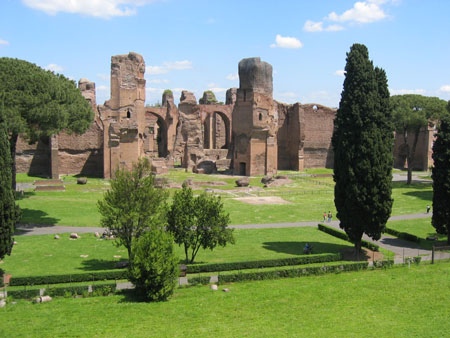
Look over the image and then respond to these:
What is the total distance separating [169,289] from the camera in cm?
1641

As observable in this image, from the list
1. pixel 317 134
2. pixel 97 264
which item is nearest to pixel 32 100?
pixel 97 264

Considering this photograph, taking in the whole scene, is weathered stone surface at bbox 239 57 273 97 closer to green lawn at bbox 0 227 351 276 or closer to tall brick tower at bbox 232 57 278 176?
tall brick tower at bbox 232 57 278 176

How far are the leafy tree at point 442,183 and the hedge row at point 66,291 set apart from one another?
59.8 ft

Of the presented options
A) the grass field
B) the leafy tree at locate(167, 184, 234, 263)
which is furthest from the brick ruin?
the leafy tree at locate(167, 184, 234, 263)

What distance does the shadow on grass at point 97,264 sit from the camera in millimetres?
19734

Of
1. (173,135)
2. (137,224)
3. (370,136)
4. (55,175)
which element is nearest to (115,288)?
(137,224)

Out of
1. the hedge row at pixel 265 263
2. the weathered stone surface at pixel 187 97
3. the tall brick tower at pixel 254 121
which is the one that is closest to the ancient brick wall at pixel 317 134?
the tall brick tower at pixel 254 121

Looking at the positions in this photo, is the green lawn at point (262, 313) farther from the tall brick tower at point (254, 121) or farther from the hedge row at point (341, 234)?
the tall brick tower at point (254, 121)

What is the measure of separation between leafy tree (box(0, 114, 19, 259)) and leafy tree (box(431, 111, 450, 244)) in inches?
862

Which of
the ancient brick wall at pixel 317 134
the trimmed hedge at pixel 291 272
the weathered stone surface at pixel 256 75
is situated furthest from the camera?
the ancient brick wall at pixel 317 134

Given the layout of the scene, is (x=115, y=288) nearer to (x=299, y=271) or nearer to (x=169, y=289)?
(x=169, y=289)

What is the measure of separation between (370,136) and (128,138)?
3267 centimetres

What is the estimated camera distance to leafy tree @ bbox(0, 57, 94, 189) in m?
25.5

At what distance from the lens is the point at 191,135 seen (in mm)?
62250
